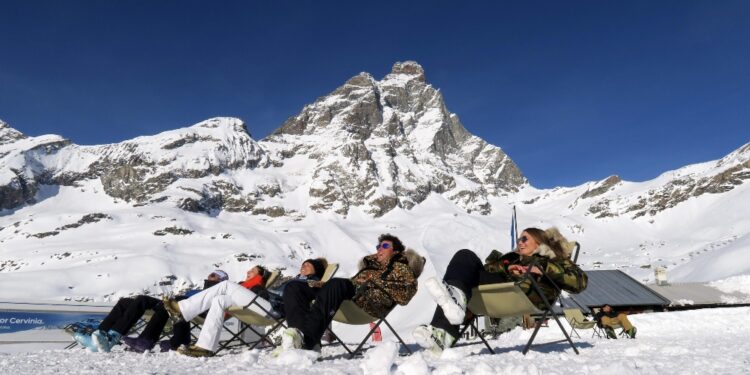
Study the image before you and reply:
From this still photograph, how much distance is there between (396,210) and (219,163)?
2211 inches

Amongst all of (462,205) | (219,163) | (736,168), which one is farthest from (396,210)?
(736,168)

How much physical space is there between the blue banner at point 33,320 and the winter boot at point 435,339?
299 inches

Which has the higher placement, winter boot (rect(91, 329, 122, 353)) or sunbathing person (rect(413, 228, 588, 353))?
sunbathing person (rect(413, 228, 588, 353))

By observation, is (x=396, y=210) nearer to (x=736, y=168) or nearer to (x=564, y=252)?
(x=736, y=168)

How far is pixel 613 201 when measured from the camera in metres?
130

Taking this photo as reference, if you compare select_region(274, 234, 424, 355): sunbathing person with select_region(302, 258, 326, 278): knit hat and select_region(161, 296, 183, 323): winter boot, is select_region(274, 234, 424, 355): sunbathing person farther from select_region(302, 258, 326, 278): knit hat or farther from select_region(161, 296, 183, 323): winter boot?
select_region(161, 296, 183, 323): winter boot

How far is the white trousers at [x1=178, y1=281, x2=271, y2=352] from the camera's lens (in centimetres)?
428

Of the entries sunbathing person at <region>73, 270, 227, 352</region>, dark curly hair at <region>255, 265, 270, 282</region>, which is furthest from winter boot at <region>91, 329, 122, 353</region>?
dark curly hair at <region>255, 265, 270, 282</region>

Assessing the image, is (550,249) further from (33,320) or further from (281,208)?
(281,208)

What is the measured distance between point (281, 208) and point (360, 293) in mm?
125110

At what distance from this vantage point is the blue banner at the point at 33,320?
8.69 metres

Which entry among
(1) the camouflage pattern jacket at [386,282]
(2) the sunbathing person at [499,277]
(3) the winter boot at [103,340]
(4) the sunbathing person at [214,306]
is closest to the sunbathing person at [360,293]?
(1) the camouflage pattern jacket at [386,282]

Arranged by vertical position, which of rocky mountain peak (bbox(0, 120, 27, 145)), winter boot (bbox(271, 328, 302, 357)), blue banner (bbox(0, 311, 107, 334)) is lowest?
blue banner (bbox(0, 311, 107, 334))

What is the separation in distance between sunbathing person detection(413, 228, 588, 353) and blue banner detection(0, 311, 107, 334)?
25.3 feet
